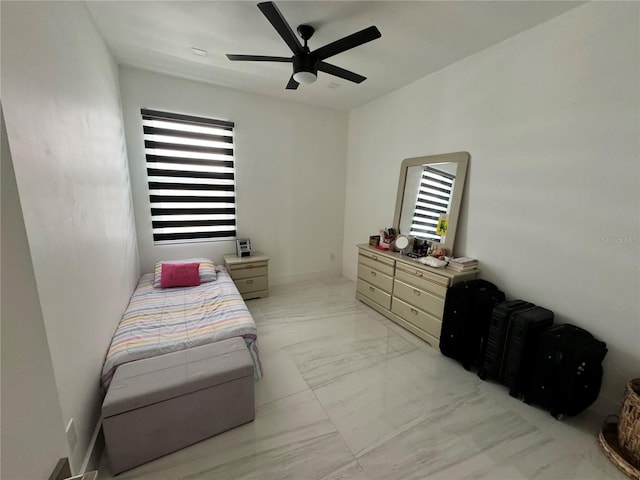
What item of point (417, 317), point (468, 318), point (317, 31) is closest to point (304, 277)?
point (417, 317)

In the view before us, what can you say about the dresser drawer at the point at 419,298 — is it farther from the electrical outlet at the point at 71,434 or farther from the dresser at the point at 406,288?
the electrical outlet at the point at 71,434

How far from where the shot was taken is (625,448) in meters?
1.49

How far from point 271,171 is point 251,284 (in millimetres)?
1684

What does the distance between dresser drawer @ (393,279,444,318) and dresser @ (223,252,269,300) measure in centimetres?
179

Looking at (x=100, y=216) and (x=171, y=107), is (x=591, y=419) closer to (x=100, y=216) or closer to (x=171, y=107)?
(x=100, y=216)

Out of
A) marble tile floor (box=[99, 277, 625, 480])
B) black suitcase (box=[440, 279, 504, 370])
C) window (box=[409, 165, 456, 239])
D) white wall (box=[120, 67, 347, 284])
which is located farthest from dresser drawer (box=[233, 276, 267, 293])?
black suitcase (box=[440, 279, 504, 370])

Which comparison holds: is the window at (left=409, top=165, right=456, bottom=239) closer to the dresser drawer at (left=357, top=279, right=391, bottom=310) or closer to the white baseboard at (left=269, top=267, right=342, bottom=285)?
the dresser drawer at (left=357, top=279, right=391, bottom=310)

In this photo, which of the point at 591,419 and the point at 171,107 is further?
the point at 171,107

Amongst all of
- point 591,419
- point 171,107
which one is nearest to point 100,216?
point 171,107

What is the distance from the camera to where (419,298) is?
2.68 metres

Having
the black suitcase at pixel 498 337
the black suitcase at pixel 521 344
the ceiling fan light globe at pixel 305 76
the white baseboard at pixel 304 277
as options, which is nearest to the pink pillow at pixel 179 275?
the white baseboard at pixel 304 277

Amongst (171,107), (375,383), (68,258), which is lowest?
(375,383)

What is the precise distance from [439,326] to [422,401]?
2.57 feet

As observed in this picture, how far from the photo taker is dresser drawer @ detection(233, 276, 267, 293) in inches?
136
